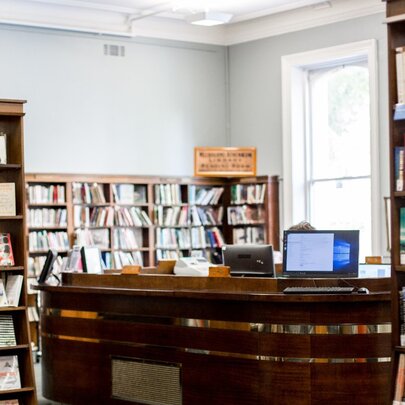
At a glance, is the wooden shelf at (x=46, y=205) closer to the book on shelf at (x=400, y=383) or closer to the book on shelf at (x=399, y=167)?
the book on shelf at (x=399, y=167)

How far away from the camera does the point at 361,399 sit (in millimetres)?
6504

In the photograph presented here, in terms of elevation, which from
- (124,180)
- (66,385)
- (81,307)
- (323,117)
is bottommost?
(66,385)

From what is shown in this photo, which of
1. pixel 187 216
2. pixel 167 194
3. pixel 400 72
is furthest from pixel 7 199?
pixel 187 216

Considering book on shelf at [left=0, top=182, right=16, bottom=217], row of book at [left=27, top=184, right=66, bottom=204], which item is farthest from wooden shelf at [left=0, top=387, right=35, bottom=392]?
row of book at [left=27, top=184, right=66, bottom=204]

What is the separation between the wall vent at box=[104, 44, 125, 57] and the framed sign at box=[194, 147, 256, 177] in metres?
1.71

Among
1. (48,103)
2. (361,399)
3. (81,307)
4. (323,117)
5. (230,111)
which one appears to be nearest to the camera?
(361,399)

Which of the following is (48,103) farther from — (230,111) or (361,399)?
(361,399)

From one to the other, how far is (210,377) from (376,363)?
1.28m

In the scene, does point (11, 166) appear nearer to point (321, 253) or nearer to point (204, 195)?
point (321, 253)

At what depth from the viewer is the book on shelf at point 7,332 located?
7.38 m

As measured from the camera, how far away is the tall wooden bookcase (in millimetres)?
7387

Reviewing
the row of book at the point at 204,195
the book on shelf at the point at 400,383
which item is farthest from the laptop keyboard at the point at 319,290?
the row of book at the point at 204,195

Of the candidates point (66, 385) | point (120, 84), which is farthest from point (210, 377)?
point (120, 84)

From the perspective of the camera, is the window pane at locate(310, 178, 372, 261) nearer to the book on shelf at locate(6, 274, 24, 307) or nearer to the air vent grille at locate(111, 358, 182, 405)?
the air vent grille at locate(111, 358, 182, 405)
